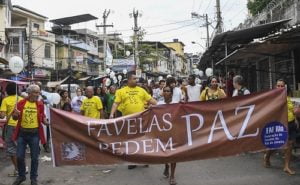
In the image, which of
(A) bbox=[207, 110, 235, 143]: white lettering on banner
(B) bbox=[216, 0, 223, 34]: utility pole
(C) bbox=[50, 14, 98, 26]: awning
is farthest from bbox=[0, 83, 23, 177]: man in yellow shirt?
(C) bbox=[50, 14, 98, 26]: awning

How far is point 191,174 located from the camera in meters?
8.58

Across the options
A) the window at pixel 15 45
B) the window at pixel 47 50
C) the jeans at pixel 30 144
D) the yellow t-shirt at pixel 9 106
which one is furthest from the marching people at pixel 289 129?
the window at pixel 47 50

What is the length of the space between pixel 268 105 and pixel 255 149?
2.10 feet

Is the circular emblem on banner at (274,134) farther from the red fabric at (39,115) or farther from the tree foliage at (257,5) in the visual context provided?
the tree foliage at (257,5)

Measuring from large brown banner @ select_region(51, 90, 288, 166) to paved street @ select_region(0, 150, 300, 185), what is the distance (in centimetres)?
106

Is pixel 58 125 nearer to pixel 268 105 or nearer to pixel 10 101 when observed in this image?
pixel 10 101

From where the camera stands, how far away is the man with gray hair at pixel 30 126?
770 cm

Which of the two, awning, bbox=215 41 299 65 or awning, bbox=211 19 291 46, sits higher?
awning, bbox=211 19 291 46

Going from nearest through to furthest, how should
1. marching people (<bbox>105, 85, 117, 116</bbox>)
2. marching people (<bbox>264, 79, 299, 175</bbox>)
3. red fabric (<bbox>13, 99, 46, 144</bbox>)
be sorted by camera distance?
red fabric (<bbox>13, 99, 46, 144</bbox>), marching people (<bbox>264, 79, 299, 175</bbox>), marching people (<bbox>105, 85, 117, 116</bbox>)

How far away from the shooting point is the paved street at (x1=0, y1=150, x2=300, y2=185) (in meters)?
7.85

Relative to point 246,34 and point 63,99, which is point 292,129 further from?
point 246,34

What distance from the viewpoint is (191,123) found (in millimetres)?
6957

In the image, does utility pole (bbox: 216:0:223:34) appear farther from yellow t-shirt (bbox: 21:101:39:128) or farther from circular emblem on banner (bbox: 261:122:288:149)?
circular emblem on banner (bbox: 261:122:288:149)

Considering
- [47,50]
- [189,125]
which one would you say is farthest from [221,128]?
[47,50]
